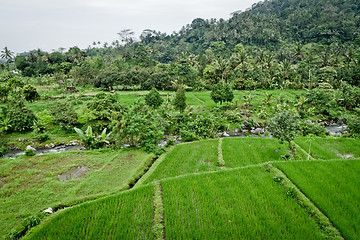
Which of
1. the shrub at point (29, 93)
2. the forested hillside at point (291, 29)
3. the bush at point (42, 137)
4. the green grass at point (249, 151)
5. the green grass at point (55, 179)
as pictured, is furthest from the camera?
the forested hillside at point (291, 29)

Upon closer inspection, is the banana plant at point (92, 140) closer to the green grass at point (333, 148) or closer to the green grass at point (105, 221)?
the green grass at point (105, 221)

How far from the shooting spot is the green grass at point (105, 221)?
17.1 feet

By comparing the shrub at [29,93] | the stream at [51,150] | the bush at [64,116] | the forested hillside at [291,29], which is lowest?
the stream at [51,150]

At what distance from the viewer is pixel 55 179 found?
8.41 meters

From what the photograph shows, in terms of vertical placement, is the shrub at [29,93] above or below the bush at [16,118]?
above

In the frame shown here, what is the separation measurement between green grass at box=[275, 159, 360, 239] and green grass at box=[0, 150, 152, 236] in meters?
6.23

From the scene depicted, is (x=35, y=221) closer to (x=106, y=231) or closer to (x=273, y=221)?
(x=106, y=231)

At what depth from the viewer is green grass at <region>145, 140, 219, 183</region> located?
359 inches

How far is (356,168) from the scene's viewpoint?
7.32 m

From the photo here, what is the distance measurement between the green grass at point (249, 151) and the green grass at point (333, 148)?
136 centimetres

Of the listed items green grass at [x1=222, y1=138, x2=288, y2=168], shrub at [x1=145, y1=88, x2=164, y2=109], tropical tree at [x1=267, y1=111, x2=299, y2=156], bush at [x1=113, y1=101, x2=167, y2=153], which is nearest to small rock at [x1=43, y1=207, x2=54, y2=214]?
bush at [x1=113, y1=101, x2=167, y2=153]

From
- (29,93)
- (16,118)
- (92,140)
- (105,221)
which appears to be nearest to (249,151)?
(105,221)

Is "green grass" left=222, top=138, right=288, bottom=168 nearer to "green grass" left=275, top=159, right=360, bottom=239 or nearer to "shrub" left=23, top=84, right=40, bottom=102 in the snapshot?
"green grass" left=275, top=159, right=360, bottom=239

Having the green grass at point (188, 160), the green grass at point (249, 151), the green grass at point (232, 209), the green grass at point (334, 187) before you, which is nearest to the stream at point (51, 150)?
the green grass at point (188, 160)
